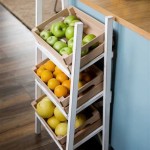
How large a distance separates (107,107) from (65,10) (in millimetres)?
584

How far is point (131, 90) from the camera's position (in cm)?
153

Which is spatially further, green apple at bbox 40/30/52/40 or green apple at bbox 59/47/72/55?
green apple at bbox 40/30/52/40

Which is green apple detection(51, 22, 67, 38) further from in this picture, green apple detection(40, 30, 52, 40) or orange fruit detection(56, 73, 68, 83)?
orange fruit detection(56, 73, 68, 83)

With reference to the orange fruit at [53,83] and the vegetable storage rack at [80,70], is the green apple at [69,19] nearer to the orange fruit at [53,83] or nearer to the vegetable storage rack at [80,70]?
the vegetable storage rack at [80,70]

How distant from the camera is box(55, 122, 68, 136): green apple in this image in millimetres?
1693

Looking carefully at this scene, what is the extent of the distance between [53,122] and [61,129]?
0.09 m

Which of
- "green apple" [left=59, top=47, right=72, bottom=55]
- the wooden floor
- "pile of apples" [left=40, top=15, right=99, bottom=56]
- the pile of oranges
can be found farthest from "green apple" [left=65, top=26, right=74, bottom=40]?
the wooden floor

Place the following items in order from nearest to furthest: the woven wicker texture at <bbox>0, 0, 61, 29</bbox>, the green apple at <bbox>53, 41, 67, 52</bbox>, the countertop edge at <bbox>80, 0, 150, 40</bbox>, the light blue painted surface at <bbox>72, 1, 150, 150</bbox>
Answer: the countertop edge at <bbox>80, 0, 150, 40</bbox> → the light blue painted surface at <bbox>72, 1, 150, 150</bbox> → the green apple at <bbox>53, 41, 67, 52</bbox> → the woven wicker texture at <bbox>0, 0, 61, 29</bbox>

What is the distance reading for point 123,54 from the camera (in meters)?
1.52

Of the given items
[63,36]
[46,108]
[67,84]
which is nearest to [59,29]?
[63,36]

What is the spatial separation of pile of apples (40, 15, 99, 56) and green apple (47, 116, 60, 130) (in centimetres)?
45

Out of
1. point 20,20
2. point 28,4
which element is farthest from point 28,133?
point 28,4

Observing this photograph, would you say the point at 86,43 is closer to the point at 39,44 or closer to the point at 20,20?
the point at 39,44

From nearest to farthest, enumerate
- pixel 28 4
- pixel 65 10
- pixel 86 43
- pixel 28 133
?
pixel 86 43 < pixel 65 10 < pixel 28 133 < pixel 28 4
